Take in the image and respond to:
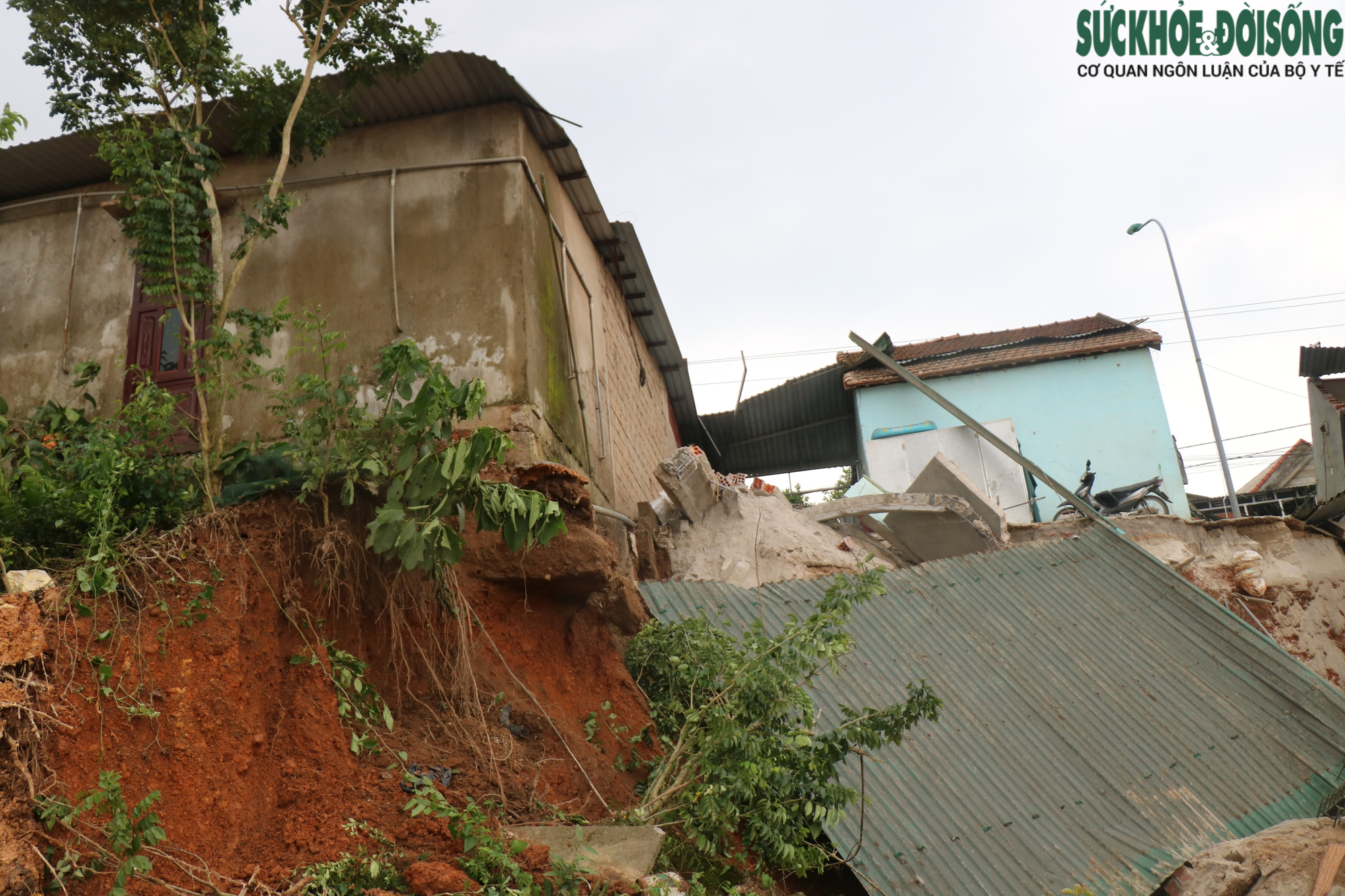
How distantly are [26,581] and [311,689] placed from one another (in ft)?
4.86

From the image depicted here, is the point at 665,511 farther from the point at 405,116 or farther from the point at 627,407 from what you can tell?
the point at 405,116

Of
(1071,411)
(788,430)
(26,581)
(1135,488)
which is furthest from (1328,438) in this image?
(26,581)

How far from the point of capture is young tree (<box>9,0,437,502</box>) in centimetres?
662

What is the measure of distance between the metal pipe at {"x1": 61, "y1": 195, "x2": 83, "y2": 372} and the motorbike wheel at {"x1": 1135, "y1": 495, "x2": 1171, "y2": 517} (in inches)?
467

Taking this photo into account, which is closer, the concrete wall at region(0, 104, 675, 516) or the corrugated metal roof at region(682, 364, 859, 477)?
the concrete wall at region(0, 104, 675, 516)

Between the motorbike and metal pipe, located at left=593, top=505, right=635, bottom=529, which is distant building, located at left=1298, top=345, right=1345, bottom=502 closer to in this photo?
the motorbike

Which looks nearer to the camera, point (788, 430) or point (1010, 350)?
point (1010, 350)

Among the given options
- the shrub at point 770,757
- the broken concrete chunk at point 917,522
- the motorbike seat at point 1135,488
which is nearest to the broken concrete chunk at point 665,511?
the broken concrete chunk at point 917,522

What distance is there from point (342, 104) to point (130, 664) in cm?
536

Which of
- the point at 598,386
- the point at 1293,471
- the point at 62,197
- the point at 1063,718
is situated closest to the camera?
the point at 1063,718

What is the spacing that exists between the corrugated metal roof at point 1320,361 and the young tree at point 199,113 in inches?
690

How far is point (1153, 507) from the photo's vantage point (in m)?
14.3

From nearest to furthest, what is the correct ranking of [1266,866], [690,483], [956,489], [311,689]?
[311,689], [1266,866], [690,483], [956,489]

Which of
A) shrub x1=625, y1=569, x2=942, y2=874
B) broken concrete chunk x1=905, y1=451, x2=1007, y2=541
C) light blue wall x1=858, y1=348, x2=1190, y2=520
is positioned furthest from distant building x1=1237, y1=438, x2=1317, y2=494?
shrub x1=625, y1=569, x2=942, y2=874
